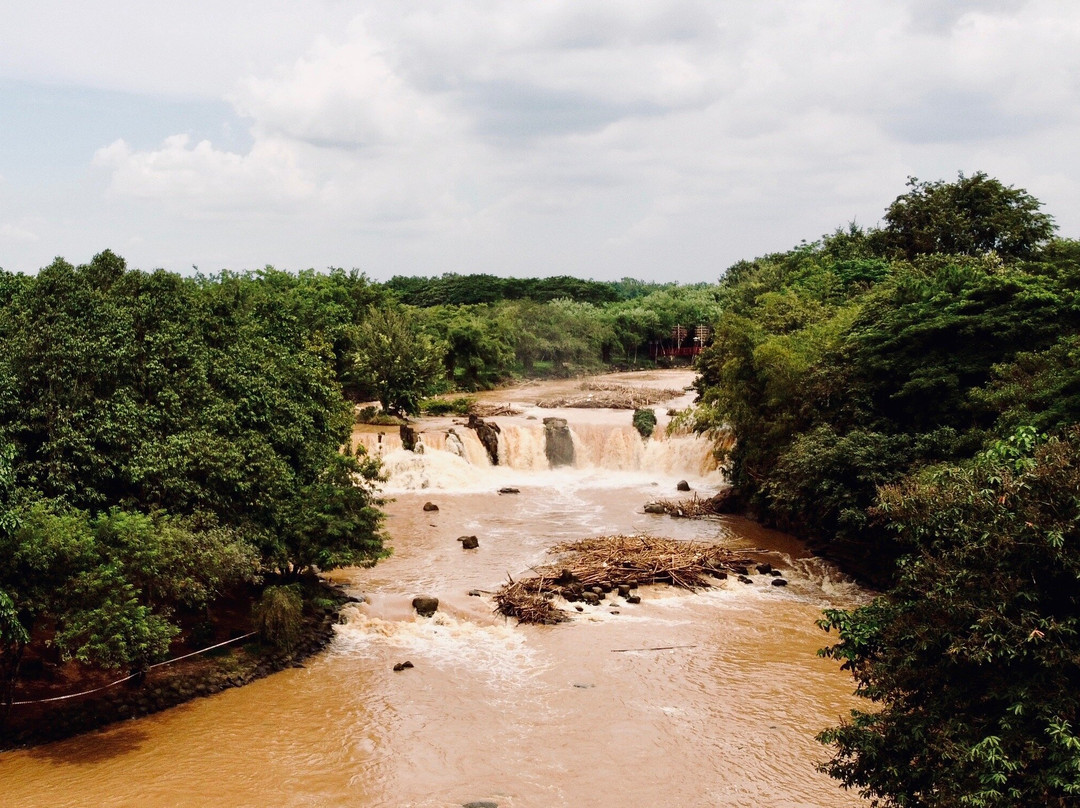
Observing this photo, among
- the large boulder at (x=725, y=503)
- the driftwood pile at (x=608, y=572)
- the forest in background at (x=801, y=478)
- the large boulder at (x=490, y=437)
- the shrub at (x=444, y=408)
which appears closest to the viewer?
the forest in background at (x=801, y=478)

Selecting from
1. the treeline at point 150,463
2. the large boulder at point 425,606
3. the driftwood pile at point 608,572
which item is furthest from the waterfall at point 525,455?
the large boulder at point 425,606

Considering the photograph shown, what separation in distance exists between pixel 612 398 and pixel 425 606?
2548 centimetres

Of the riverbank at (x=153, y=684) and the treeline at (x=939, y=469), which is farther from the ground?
the treeline at (x=939, y=469)

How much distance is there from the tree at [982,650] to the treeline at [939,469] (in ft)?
0.06

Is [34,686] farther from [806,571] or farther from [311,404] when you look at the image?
[806,571]

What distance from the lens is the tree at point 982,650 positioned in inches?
258

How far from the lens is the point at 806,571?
20609 millimetres

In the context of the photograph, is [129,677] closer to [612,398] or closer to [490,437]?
[490,437]

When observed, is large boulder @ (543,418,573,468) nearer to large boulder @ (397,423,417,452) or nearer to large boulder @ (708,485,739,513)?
large boulder @ (397,423,417,452)

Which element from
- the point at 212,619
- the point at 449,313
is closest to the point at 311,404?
the point at 212,619

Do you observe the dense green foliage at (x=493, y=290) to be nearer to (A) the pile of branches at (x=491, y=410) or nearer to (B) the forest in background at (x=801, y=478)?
(A) the pile of branches at (x=491, y=410)

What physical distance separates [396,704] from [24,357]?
7896 millimetres

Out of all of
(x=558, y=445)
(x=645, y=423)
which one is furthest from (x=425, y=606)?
(x=645, y=423)

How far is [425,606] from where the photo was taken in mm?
17469
